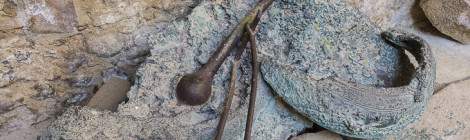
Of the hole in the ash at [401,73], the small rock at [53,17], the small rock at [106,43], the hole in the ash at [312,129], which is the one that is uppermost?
the small rock at [53,17]

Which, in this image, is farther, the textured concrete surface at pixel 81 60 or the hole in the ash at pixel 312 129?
the hole in the ash at pixel 312 129

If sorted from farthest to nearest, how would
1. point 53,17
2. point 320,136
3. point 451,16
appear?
point 451,16
point 320,136
point 53,17

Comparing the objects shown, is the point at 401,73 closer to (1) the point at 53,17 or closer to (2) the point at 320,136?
(2) the point at 320,136

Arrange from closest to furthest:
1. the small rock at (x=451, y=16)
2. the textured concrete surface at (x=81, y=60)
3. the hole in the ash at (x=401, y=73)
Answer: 1. the textured concrete surface at (x=81, y=60)
2. the hole in the ash at (x=401, y=73)
3. the small rock at (x=451, y=16)

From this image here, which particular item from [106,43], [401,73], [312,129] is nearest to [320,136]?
[312,129]

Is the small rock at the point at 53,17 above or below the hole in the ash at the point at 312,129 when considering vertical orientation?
above

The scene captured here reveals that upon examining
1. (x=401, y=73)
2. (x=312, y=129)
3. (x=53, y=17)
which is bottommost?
(x=312, y=129)

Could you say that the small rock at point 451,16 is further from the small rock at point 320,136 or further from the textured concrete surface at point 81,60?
the small rock at point 320,136

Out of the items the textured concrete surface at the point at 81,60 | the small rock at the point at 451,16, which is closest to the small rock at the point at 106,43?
the textured concrete surface at the point at 81,60

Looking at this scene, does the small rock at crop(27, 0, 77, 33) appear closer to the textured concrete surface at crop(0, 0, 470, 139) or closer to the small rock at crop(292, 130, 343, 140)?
the textured concrete surface at crop(0, 0, 470, 139)

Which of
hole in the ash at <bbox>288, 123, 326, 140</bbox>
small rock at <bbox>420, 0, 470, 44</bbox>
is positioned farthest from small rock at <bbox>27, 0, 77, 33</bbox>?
small rock at <bbox>420, 0, 470, 44</bbox>
